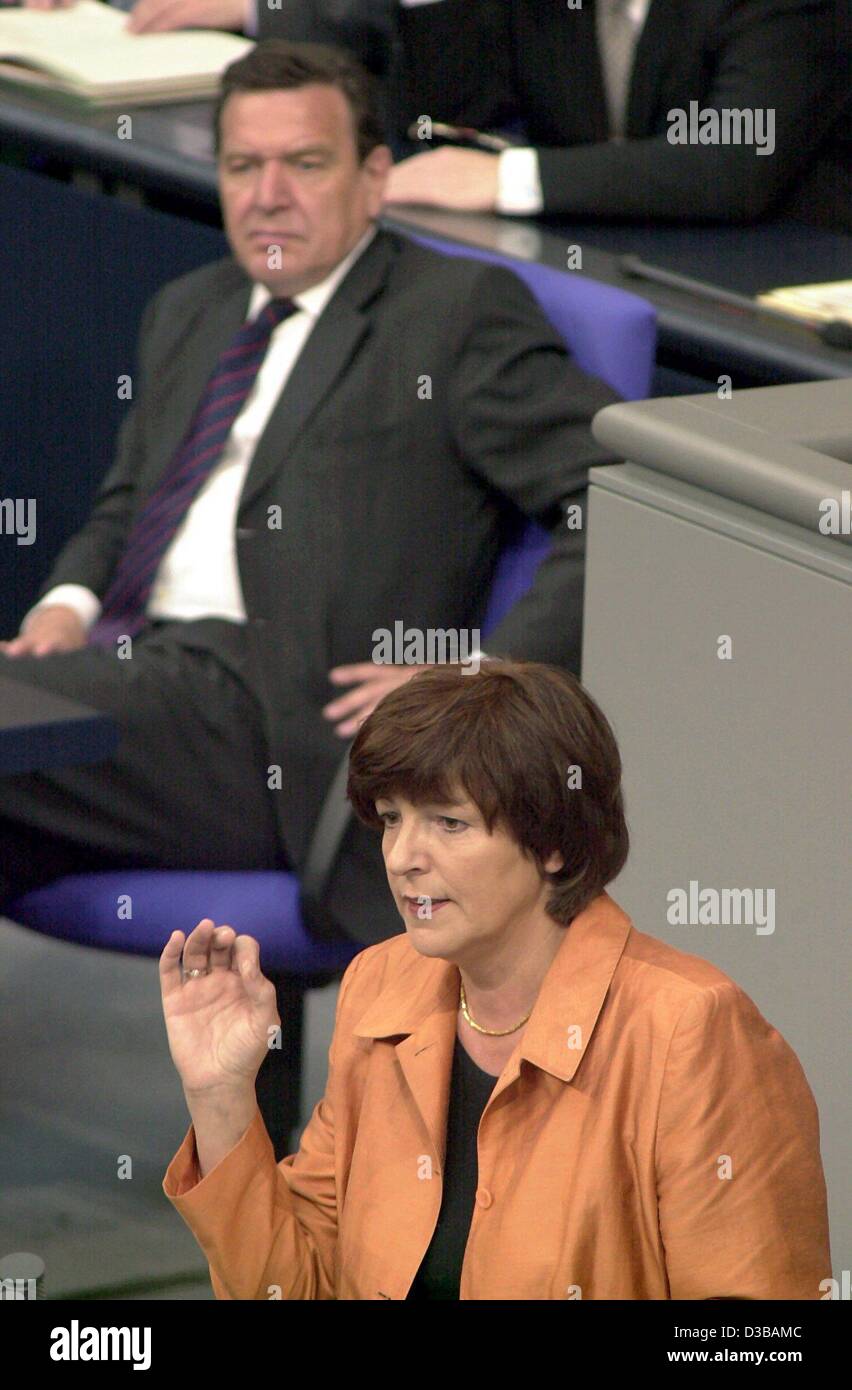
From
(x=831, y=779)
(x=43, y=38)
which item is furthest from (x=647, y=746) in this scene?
(x=43, y=38)

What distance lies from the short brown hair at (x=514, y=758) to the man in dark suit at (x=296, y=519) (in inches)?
37.3

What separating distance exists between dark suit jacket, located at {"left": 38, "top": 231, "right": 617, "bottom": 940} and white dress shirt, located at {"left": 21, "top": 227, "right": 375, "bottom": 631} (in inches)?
1.8

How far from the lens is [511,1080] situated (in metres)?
1.43

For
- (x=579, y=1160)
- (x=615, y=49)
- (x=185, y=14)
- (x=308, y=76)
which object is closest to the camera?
(x=579, y=1160)

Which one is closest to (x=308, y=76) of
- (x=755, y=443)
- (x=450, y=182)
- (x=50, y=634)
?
(x=450, y=182)

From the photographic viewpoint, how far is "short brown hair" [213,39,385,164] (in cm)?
277

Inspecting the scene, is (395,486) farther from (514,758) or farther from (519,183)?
(514,758)

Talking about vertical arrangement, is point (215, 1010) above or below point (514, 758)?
below

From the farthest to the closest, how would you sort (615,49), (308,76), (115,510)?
(615,49), (115,510), (308,76)

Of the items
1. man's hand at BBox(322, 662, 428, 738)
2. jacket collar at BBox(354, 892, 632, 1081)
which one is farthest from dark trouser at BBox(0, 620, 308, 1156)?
jacket collar at BBox(354, 892, 632, 1081)

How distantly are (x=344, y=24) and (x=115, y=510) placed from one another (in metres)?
0.95

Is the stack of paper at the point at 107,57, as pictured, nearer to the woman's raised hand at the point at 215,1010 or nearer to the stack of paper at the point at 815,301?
the stack of paper at the point at 815,301

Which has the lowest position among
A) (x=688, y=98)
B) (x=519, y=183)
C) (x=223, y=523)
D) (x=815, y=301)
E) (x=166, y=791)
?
(x=166, y=791)

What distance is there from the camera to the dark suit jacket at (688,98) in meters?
3.05
